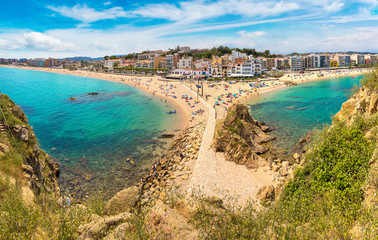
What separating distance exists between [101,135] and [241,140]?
64.5 ft

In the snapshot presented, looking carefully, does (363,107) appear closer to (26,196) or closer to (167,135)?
(26,196)

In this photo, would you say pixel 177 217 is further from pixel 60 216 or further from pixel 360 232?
pixel 360 232

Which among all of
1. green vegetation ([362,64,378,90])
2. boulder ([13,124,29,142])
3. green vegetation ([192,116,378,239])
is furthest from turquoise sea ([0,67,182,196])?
green vegetation ([362,64,378,90])

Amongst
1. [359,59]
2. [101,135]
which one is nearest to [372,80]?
[101,135]

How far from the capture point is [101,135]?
98.3 ft

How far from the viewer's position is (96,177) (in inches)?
753

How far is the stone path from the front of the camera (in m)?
14.9

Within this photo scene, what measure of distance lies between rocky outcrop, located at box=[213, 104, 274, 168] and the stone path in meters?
0.80

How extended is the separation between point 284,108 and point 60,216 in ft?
142

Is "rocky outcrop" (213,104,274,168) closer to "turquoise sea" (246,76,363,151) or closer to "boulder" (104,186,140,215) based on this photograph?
"turquoise sea" (246,76,363,151)

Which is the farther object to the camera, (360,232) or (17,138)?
(17,138)

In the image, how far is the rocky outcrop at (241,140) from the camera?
63.1 ft

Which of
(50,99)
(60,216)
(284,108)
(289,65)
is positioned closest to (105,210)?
(60,216)

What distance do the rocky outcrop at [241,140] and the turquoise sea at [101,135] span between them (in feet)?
24.1
